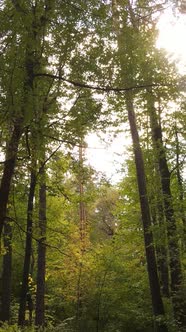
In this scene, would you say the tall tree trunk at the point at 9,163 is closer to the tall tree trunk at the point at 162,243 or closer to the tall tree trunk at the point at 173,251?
the tall tree trunk at the point at 173,251

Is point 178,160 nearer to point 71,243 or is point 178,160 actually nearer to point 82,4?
point 71,243

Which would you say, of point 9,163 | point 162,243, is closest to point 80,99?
point 9,163

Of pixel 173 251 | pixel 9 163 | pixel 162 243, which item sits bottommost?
pixel 173 251

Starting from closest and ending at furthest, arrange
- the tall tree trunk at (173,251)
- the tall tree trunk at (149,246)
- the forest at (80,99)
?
the forest at (80,99) < the tall tree trunk at (173,251) < the tall tree trunk at (149,246)

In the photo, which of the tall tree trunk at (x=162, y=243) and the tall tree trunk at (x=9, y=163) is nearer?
the tall tree trunk at (x=9, y=163)

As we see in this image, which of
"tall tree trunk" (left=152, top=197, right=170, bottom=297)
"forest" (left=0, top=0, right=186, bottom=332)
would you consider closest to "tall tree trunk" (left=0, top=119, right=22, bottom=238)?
"forest" (left=0, top=0, right=186, bottom=332)

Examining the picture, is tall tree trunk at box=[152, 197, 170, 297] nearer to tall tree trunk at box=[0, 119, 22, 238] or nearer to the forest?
the forest

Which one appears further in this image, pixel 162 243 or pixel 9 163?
pixel 162 243

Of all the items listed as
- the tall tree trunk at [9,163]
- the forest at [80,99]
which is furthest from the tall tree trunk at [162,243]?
the tall tree trunk at [9,163]

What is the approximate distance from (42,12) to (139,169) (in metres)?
6.60

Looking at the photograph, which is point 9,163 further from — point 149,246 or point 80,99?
point 149,246

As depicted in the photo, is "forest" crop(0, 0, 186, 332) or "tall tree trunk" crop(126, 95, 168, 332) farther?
"tall tree trunk" crop(126, 95, 168, 332)

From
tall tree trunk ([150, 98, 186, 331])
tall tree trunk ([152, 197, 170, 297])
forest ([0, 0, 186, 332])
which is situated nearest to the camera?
forest ([0, 0, 186, 332])

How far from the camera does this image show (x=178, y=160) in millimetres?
14492
